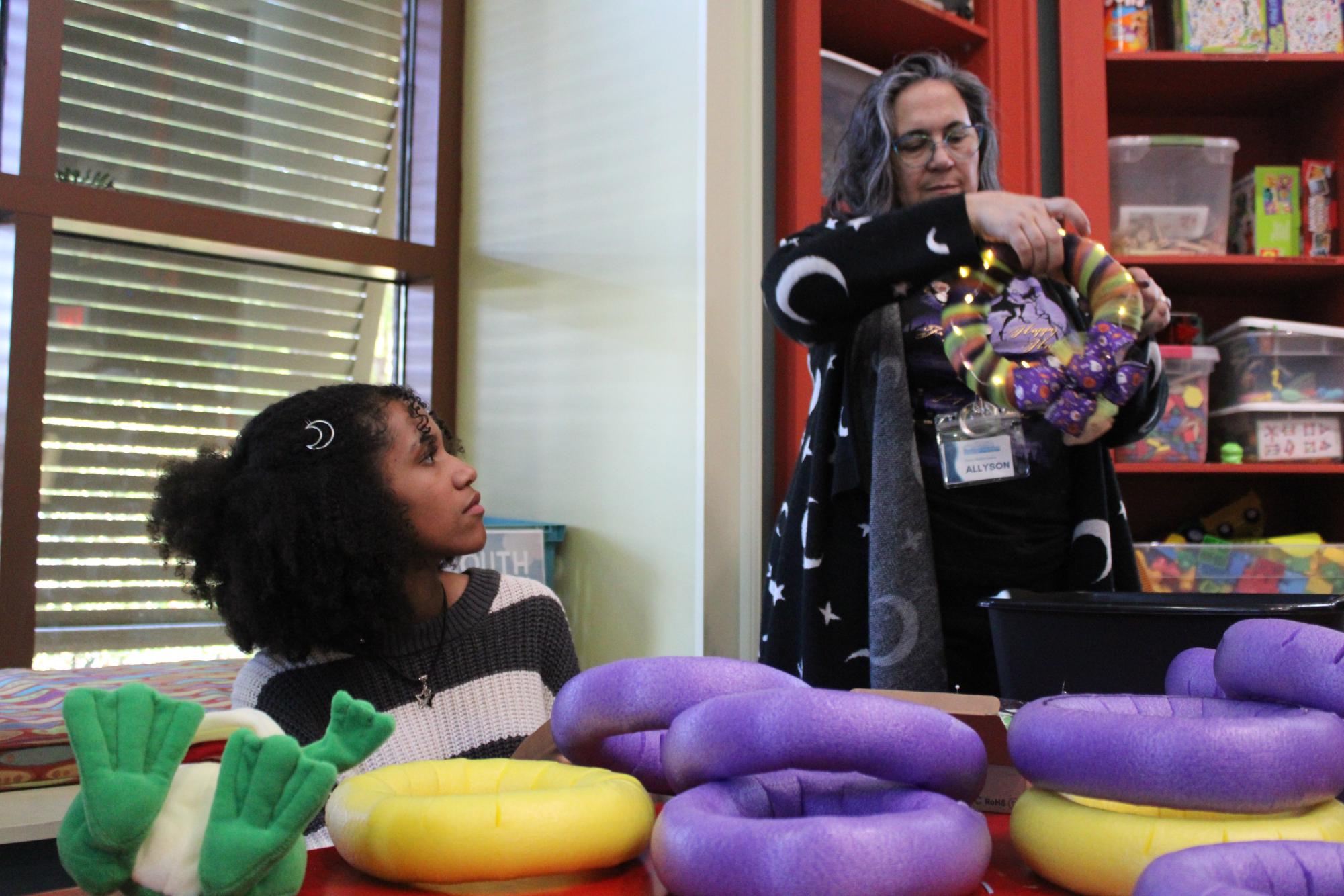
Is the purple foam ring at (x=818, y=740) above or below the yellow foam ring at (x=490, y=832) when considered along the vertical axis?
above

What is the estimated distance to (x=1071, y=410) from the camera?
1.13 meters

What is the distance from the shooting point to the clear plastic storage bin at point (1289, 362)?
2209mm

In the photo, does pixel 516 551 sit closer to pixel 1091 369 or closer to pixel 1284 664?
pixel 1091 369

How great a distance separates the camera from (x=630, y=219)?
206 cm

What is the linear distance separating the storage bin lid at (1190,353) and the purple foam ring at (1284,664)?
1.94 meters

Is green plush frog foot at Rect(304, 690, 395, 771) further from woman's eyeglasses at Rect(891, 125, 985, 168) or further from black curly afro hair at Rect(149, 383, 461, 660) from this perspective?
woman's eyeglasses at Rect(891, 125, 985, 168)

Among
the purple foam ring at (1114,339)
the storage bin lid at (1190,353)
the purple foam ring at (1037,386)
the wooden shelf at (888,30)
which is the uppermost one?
the wooden shelf at (888,30)

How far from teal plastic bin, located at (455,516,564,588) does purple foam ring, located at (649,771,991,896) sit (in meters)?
1.63

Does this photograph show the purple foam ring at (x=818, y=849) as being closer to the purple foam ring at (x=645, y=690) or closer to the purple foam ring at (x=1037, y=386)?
the purple foam ring at (x=645, y=690)

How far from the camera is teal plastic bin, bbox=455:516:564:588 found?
78.8 inches

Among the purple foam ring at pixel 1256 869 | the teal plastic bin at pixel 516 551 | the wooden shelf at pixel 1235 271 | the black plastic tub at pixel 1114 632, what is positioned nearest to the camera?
the purple foam ring at pixel 1256 869

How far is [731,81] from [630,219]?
0.31m

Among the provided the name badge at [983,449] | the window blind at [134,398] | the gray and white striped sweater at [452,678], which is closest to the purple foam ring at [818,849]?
the gray and white striped sweater at [452,678]

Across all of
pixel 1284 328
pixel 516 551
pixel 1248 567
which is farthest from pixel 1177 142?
pixel 516 551
